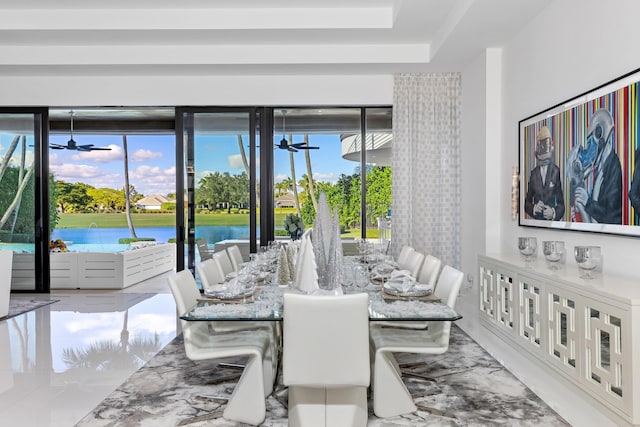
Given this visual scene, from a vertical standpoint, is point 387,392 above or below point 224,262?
below

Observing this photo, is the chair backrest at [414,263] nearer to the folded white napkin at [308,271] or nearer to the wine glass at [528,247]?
the wine glass at [528,247]

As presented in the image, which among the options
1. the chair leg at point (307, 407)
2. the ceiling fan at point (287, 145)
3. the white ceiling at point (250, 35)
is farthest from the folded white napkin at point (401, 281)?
the ceiling fan at point (287, 145)

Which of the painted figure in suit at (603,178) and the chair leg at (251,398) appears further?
the painted figure in suit at (603,178)

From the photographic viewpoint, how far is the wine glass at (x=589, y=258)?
2.84 m

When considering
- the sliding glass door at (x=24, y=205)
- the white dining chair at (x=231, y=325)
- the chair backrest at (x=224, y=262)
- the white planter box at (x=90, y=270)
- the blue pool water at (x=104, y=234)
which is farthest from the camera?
the blue pool water at (x=104, y=234)

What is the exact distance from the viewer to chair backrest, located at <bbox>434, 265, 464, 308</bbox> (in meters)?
2.80

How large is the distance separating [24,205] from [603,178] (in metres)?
6.73

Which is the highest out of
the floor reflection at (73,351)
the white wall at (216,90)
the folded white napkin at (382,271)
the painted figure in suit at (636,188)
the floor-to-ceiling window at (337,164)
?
the white wall at (216,90)

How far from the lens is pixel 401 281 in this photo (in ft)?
9.77

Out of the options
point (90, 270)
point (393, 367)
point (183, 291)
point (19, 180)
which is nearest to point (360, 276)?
point (393, 367)

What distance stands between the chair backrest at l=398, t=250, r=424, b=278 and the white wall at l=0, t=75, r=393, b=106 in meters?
2.56

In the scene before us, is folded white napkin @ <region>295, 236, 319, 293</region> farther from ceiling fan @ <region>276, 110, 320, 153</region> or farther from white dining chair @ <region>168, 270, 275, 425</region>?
ceiling fan @ <region>276, 110, 320, 153</region>

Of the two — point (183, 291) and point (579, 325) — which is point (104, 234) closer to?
point (183, 291)

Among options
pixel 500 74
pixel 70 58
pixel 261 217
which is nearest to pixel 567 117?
pixel 500 74
